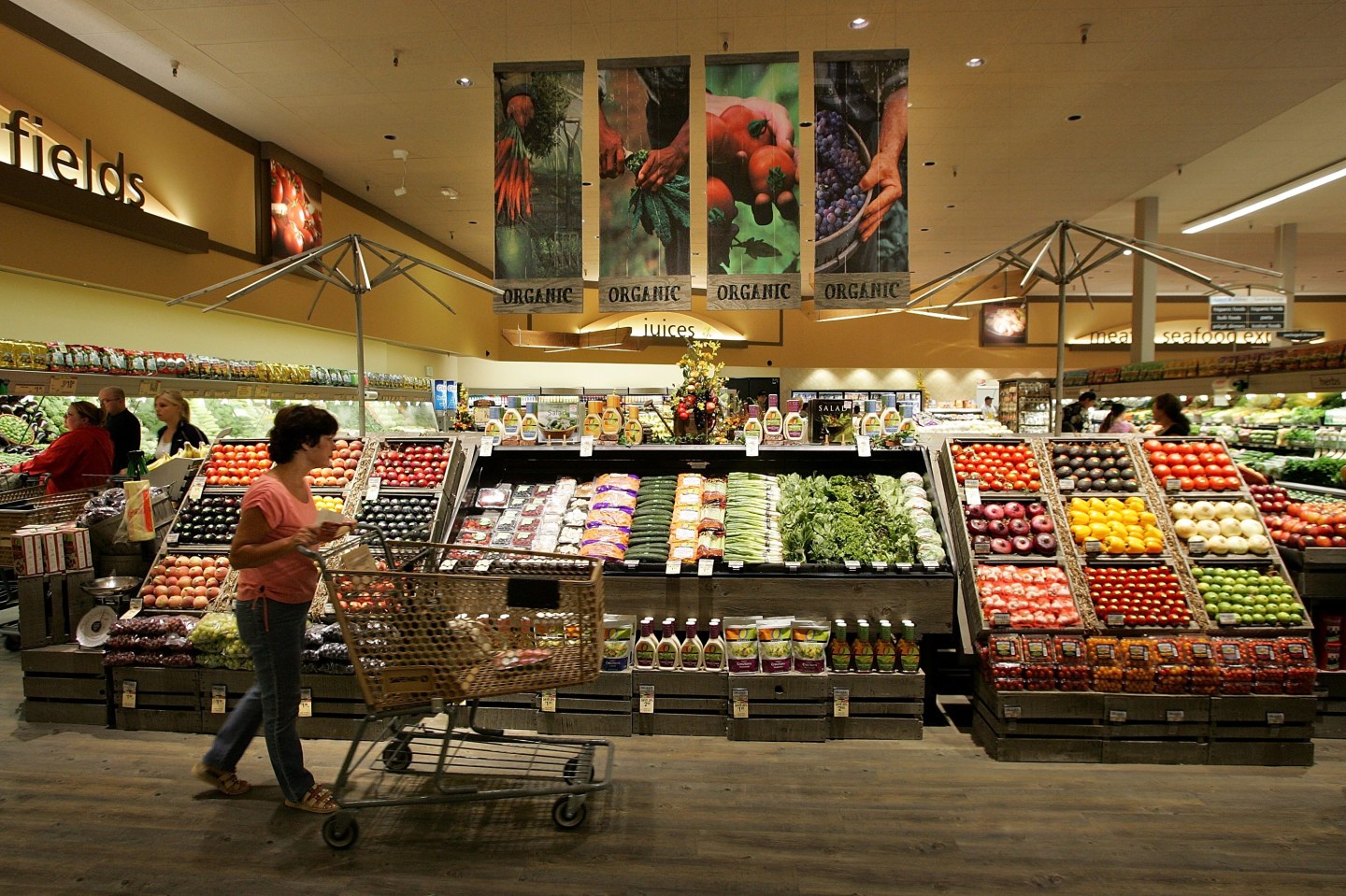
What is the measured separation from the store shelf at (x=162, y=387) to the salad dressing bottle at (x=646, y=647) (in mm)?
4594

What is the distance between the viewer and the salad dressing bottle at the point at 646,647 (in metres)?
3.80

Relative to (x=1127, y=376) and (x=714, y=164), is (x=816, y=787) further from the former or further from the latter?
(x=1127, y=376)

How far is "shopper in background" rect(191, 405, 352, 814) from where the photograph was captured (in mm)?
2764

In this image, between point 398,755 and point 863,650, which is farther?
point 863,650

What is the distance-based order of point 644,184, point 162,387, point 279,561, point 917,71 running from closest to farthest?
point 279,561, point 644,184, point 162,387, point 917,71

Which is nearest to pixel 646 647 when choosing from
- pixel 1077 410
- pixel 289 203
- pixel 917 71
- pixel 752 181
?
pixel 752 181

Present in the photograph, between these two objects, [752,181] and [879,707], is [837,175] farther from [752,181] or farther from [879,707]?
[879,707]

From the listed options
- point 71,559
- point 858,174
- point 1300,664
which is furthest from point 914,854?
point 71,559

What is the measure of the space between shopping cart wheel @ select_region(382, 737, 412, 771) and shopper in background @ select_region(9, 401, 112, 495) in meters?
3.63

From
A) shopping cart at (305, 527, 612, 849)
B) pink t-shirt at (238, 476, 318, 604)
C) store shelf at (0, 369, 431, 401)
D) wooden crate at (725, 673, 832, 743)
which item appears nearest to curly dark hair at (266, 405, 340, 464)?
pink t-shirt at (238, 476, 318, 604)

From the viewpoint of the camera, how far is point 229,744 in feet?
10.3

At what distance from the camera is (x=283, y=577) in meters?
2.86

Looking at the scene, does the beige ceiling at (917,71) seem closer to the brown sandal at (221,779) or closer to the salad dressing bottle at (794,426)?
the salad dressing bottle at (794,426)

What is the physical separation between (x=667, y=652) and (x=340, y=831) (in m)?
1.69
